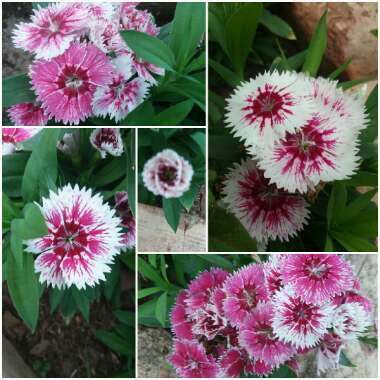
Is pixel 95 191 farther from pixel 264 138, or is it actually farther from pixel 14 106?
pixel 264 138

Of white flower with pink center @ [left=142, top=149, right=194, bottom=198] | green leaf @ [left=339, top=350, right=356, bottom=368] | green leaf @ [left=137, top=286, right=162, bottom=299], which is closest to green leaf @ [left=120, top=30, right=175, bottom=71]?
white flower with pink center @ [left=142, top=149, right=194, bottom=198]

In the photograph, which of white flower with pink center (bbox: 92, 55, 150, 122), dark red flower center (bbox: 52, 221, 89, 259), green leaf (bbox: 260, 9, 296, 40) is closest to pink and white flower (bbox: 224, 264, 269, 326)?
dark red flower center (bbox: 52, 221, 89, 259)

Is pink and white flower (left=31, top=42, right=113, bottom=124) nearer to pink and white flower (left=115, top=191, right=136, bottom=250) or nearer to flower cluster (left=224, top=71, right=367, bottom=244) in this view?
pink and white flower (left=115, top=191, right=136, bottom=250)

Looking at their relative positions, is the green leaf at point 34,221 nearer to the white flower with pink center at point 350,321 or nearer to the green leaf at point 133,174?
the green leaf at point 133,174

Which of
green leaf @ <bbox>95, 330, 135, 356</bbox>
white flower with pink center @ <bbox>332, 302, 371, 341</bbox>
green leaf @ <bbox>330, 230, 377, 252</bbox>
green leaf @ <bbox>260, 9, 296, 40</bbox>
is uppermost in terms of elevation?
green leaf @ <bbox>260, 9, 296, 40</bbox>

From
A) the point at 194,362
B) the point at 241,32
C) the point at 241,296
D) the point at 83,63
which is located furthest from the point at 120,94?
the point at 194,362

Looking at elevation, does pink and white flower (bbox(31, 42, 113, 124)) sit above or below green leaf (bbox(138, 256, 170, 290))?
above

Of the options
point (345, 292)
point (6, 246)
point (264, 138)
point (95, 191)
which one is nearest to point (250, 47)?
point (264, 138)
